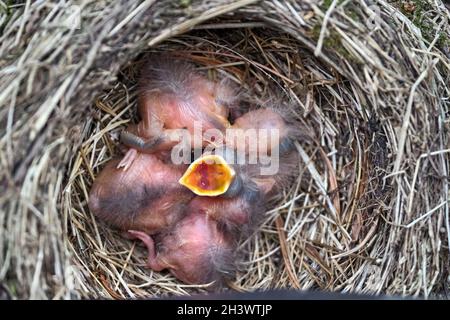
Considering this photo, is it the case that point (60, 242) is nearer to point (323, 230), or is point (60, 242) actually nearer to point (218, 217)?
point (218, 217)

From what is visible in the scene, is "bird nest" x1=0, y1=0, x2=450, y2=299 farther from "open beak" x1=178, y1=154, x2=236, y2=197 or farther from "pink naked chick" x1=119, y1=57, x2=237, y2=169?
"open beak" x1=178, y1=154, x2=236, y2=197

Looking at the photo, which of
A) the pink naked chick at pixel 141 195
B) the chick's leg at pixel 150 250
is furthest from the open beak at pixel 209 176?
the chick's leg at pixel 150 250

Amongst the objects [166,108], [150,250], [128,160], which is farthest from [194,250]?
[166,108]

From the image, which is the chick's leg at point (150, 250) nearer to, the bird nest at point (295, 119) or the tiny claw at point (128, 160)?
the bird nest at point (295, 119)

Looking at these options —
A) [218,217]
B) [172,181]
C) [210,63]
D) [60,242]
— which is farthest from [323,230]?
[60,242]

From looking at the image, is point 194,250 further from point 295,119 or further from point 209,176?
point 295,119

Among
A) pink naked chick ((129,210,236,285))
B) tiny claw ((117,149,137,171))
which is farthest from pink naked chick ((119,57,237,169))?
pink naked chick ((129,210,236,285))

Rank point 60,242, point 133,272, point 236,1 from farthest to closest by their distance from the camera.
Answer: point 133,272, point 236,1, point 60,242
